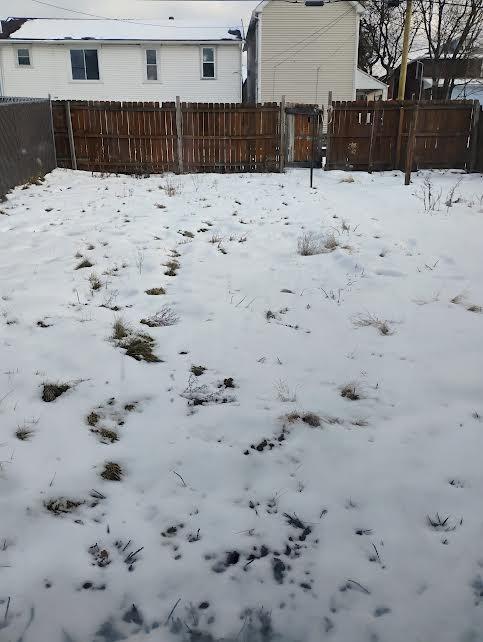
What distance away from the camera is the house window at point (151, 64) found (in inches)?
950

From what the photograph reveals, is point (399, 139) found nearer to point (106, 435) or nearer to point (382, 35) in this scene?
point (106, 435)

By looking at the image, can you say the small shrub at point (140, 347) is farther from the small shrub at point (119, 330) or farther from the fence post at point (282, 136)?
the fence post at point (282, 136)

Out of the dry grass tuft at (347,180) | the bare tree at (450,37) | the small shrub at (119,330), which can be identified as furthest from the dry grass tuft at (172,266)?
the bare tree at (450,37)

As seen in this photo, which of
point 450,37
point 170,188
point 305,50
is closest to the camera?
point 170,188

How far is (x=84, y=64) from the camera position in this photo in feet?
79.6

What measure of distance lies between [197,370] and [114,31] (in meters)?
26.4

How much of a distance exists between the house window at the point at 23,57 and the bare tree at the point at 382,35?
78.8 feet

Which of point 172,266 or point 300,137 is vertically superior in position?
point 300,137

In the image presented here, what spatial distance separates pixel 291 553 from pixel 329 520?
26cm

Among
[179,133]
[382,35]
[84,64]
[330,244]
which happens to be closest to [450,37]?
[382,35]

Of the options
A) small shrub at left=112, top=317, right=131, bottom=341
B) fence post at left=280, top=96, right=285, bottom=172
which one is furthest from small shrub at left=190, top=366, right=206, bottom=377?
fence post at left=280, top=96, right=285, bottom=172

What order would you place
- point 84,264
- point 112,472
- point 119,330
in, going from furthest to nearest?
point 84,264
point 119,330
point 112,472

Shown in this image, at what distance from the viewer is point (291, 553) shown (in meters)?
2.20

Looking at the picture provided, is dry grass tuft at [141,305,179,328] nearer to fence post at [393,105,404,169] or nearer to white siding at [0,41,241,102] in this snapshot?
fence post at [393,105,404,169]
